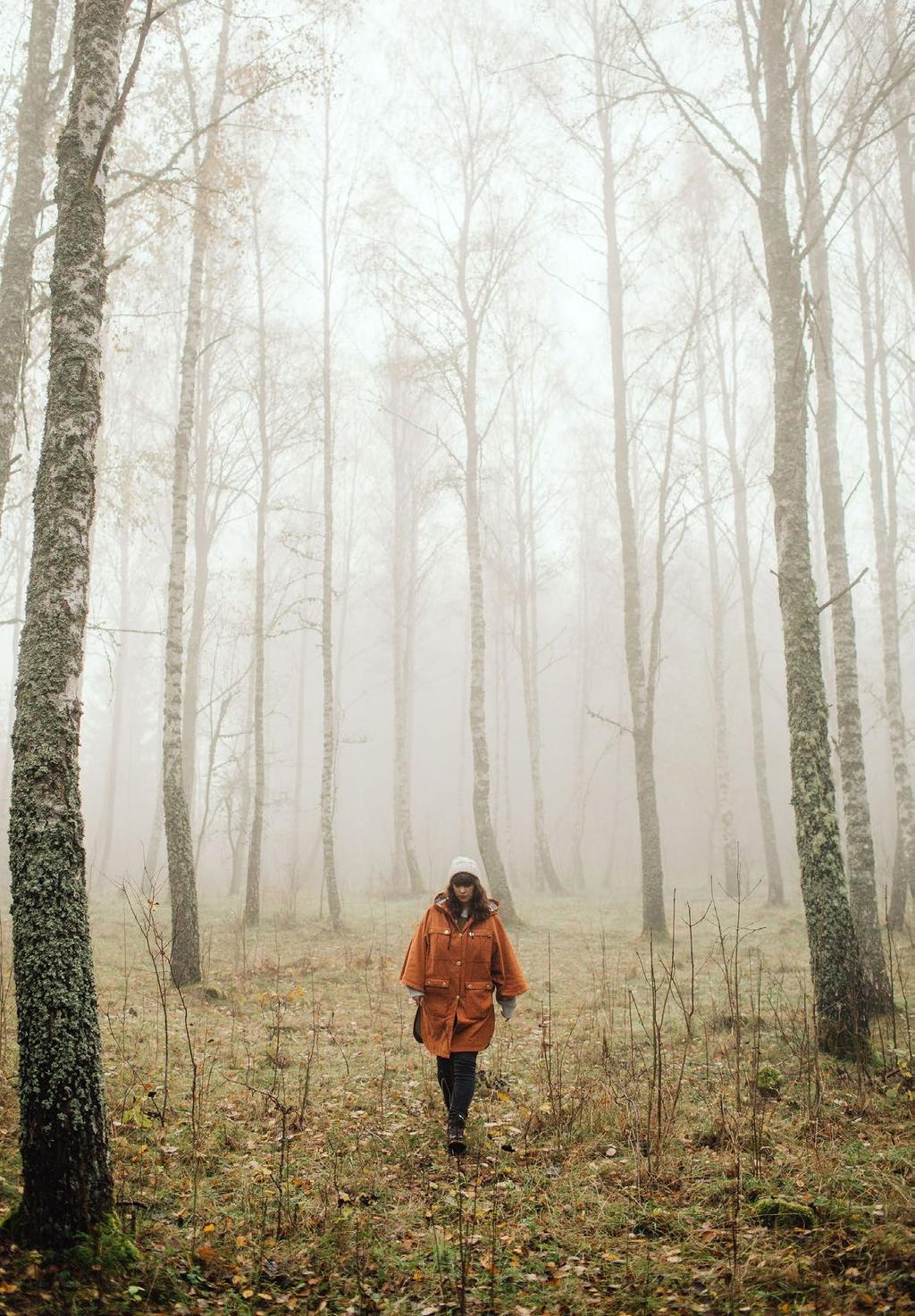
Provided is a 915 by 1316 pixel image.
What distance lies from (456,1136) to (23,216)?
335 inches

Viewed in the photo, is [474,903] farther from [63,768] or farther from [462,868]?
[63,768]

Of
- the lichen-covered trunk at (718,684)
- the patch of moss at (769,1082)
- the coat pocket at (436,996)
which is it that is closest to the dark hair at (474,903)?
the coat pocket at (436,996)

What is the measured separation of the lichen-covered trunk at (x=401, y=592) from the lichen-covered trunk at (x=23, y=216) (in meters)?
11.5

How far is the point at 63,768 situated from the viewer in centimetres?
314

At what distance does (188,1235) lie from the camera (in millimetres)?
3232

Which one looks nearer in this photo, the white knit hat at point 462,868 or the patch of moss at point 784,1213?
the patch of moss at point 784,1213

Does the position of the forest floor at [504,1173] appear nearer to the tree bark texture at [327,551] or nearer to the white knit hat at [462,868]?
the white knit hat at [462,868]

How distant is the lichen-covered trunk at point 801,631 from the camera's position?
5125mm

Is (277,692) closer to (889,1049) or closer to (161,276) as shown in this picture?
(161,276)

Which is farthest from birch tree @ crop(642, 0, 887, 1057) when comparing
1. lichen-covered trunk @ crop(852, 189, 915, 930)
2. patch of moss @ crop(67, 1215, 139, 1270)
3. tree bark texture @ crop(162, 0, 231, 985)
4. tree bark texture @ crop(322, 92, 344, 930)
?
tree bark texture @ crop(322, 92, 344, 930)

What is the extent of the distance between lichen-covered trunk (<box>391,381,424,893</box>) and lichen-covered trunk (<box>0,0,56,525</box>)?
11505 mm

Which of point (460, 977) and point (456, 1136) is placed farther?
point (460, 977)

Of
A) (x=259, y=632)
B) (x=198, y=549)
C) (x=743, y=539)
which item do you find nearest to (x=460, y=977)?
(x=259, y=632)

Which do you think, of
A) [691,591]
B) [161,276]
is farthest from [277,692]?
[161,276]
